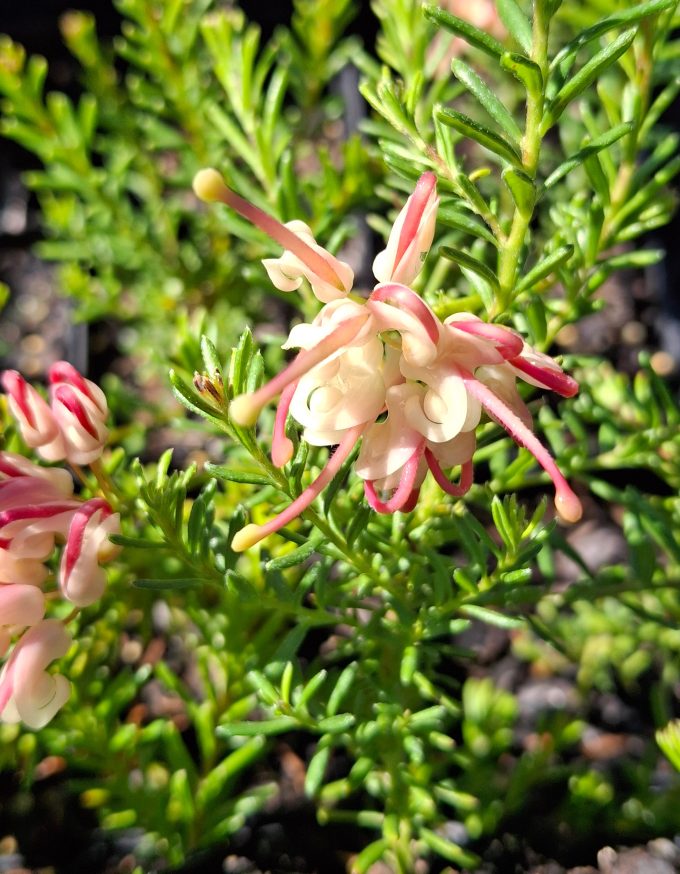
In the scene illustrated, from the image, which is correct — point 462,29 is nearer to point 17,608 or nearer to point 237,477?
point 237,477

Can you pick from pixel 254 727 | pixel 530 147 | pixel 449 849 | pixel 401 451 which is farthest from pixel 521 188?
pixel 449 849

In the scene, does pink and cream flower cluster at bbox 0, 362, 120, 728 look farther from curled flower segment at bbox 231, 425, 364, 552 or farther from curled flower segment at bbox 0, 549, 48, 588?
curled flower segment at bbox 231, 425, 364, 552

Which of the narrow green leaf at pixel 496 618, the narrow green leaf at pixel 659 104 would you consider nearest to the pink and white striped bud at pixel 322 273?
the narrow green leaf at pixel 496 618

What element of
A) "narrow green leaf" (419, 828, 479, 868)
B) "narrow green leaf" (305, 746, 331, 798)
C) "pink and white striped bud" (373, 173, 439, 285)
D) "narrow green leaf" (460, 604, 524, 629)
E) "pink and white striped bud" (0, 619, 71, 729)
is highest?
"pink and white striped bud" (373, 173, 439, 285)

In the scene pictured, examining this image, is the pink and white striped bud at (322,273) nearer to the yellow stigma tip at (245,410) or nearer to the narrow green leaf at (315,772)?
the yellow stigma tip at (245,410)

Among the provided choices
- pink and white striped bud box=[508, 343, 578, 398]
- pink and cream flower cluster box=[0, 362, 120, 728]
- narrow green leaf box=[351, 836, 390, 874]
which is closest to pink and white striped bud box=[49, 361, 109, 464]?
pink and cream flower cluster box=[0, 362, 120, 728]

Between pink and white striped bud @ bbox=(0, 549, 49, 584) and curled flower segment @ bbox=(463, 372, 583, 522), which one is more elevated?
curled flower segment @ bbox=(463, 372, 583, 522)
